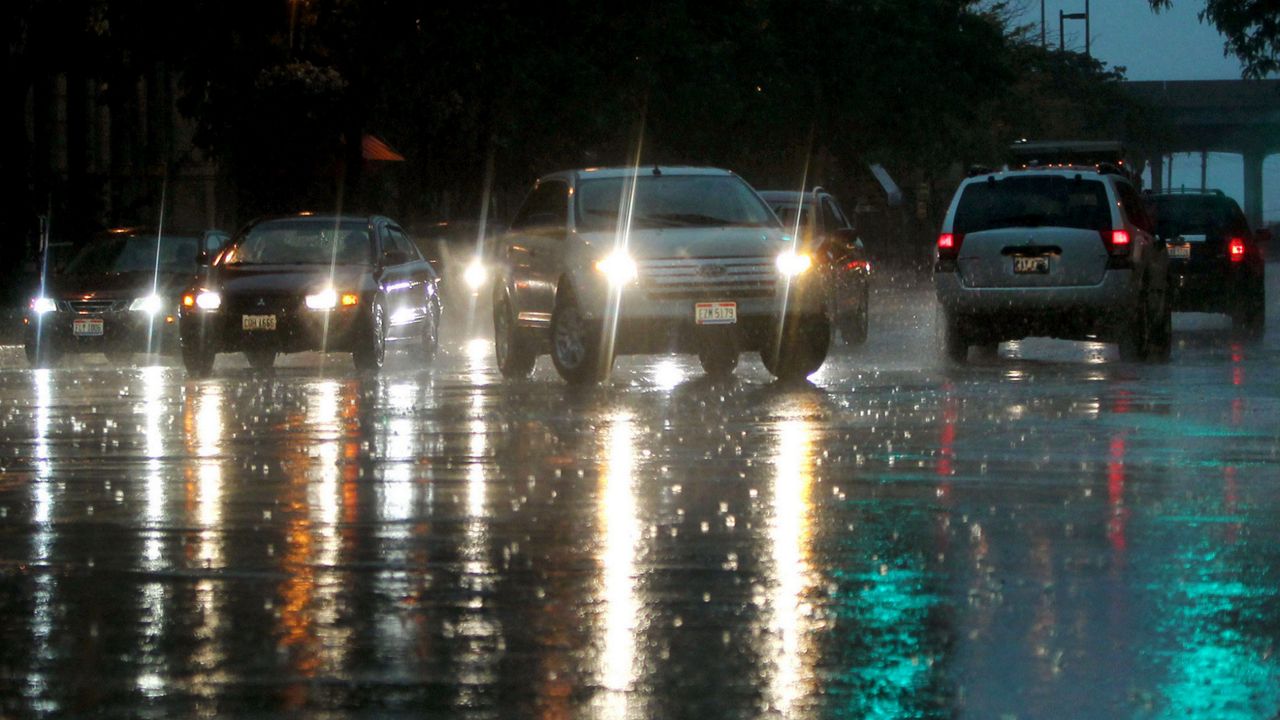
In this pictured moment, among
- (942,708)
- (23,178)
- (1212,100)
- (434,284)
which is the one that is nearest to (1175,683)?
(942,708)

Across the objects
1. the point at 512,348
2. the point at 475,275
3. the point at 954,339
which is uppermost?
the point at 475,275

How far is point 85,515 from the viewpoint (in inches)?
445

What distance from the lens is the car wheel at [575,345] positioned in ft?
66.1

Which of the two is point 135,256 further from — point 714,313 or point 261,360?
point 714,313

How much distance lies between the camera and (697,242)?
66.7 feet

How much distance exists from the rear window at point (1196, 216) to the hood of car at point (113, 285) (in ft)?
37.4

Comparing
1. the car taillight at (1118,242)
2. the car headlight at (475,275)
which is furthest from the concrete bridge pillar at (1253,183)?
the car taillight at (1118,242)

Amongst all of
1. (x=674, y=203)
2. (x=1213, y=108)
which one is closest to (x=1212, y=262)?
(x=674, y=203)

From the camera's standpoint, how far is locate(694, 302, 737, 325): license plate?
20.1 metres

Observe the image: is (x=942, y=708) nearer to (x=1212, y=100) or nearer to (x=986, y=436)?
(x=986, y=436)

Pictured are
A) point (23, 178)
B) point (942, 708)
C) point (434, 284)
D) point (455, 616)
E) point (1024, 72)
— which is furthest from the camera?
point (1024, 72)

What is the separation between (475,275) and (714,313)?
1643 centimetres

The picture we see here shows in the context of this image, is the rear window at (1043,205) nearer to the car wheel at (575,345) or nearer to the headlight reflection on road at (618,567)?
the car wheel at (575,345)

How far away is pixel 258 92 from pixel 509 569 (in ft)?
104
